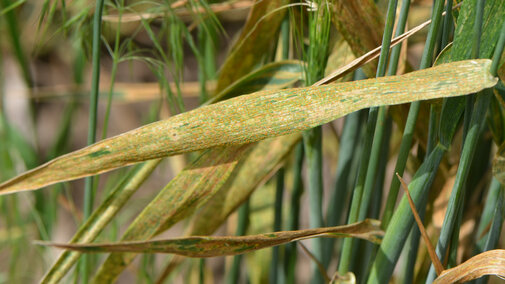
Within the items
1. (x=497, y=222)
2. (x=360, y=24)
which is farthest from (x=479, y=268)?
(x=360, y=24)

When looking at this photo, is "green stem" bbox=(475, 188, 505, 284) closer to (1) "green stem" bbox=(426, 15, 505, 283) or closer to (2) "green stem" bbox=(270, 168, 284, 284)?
(1) "green stem" bbox=(426, 15, 505, 283)

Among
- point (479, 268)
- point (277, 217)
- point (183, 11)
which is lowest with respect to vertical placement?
point (479, 268)

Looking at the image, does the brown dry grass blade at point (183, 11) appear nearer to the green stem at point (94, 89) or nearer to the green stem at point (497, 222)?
the green stem at point (94, 89)

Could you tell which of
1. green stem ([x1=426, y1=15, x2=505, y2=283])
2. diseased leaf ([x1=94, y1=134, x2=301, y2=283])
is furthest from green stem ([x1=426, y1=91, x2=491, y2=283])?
diseased leaf ([x1=94, y1=134, x2=301, y2=283])

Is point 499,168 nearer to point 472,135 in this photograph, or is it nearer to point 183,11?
point 472,135

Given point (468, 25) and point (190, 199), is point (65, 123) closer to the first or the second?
point (190, 199)

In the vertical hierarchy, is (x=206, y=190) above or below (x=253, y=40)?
below

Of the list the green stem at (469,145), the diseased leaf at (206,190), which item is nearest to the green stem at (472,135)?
the green stem at (469,145)
